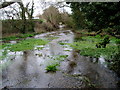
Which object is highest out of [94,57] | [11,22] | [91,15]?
[91,15]

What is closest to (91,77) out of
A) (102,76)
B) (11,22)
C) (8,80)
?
(102,76)

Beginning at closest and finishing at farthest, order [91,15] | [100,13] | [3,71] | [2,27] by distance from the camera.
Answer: [100,13], [91,15], [3,71], [2,27]

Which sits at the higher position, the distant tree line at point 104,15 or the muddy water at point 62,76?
the distant tree line at point 104,15

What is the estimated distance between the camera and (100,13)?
393cm

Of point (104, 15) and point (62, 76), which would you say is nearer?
point (104, 15)

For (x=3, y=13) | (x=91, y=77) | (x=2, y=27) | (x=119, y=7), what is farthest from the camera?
(x=2, y=27)

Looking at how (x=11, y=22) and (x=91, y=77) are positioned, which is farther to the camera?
(x=11, y=22)

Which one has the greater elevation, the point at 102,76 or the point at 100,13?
the point at 100,13

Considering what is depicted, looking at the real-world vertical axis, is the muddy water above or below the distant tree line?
below

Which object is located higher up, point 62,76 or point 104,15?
point 104,15

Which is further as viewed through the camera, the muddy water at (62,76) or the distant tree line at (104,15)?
the muddy water at (62,76)

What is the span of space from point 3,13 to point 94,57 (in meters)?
13.8

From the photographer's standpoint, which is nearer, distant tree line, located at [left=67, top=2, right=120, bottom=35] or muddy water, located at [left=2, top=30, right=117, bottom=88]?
distant tree line, located at [left=67, top=2, right=120, bottom=35]

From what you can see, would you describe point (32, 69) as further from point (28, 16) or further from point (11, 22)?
point (28, 16)
